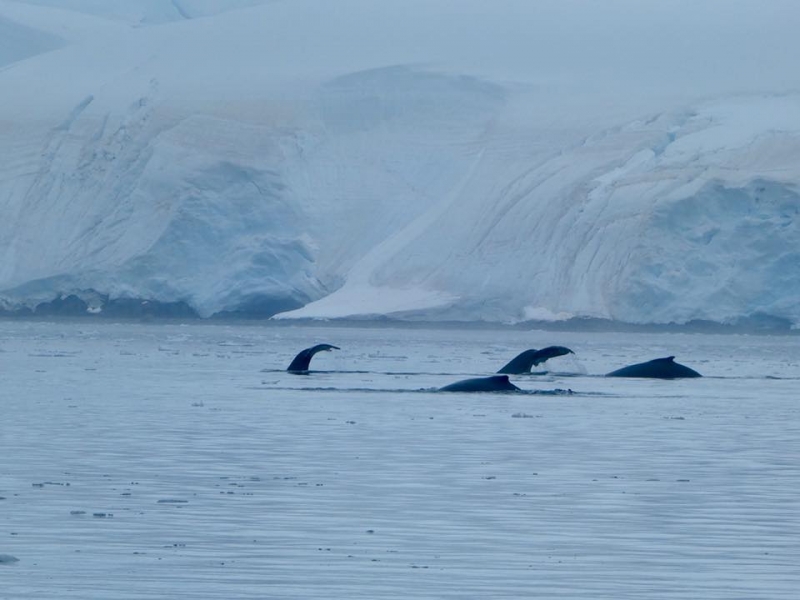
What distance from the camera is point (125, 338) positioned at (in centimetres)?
4144

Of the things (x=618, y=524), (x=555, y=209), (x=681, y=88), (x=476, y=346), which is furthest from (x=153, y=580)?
(x=681, y=88)

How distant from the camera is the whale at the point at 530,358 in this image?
23.0 m

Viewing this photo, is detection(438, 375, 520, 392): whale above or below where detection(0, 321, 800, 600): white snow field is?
above

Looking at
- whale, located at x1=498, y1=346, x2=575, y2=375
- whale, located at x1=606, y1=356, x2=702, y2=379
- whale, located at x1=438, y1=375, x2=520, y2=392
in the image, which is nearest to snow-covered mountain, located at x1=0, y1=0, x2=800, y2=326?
whale, located at x1=606, y1=356, x2=702, y2=379

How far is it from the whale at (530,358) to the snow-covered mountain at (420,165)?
53.0 ft

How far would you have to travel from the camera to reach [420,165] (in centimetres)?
5231

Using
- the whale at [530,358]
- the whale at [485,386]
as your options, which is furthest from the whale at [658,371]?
the whale at [485,386]

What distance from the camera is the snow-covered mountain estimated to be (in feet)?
136

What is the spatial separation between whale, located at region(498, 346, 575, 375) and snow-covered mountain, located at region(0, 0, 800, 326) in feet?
53.0

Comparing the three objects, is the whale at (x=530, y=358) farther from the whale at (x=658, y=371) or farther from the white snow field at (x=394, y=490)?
the white snow field at (x=394, y=490)

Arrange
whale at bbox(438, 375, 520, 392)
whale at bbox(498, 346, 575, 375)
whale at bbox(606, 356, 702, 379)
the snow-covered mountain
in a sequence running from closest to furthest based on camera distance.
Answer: whale at bbox(438, 375, 520, 392), whale at bbox(498, 346, 575, 375), whale at bbox(606, 356, 702, 379), the snow-covered mountain

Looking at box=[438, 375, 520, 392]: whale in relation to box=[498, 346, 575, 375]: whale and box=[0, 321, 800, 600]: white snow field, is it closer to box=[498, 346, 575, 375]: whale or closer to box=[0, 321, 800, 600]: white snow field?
box=[0, 321, 800, 600]: white snow field

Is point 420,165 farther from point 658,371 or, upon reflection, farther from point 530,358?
point 658,371

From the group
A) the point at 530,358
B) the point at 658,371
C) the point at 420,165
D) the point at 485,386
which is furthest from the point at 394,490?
the point at 420,165
